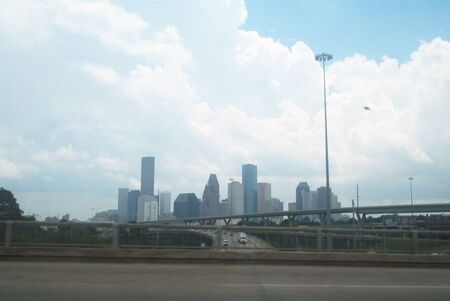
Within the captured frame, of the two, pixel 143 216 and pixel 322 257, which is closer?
pixel 322 257

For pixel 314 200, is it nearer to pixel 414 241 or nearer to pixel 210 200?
pixel 210 200

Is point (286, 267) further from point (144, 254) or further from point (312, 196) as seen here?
point (312, 196)

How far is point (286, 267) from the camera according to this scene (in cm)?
1583

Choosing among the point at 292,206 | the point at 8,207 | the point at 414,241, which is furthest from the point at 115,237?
the point at 292,206

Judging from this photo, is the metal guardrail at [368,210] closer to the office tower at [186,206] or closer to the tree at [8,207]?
the office tower at [186,206]

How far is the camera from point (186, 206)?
72562mm

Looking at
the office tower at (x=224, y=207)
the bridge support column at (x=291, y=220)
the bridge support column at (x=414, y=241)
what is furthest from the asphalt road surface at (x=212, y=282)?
the office tower at (x=224, y=207)

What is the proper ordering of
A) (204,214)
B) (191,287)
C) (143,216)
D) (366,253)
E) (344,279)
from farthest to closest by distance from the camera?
1. (204,214)
2. (143,216)
3. (366,253)
4. (344,279)
5. (191,287)

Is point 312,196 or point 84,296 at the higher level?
point 312,196

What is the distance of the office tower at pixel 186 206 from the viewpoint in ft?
237

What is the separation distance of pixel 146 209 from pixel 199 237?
42.8 meters

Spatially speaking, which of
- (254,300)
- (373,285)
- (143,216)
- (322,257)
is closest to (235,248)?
(322,257)

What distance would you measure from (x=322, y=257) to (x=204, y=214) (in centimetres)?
5787

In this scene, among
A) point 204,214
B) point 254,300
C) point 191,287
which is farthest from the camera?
point 204,214
